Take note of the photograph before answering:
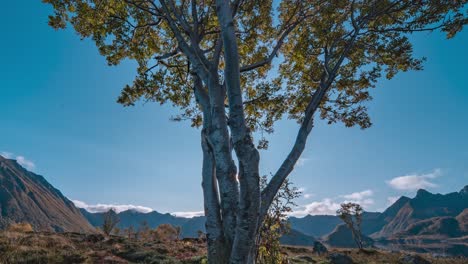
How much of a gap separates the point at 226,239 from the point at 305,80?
22.4ft

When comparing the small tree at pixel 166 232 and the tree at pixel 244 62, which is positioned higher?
the tree at pixel 244 62

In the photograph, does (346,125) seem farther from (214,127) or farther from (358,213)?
(358,213)

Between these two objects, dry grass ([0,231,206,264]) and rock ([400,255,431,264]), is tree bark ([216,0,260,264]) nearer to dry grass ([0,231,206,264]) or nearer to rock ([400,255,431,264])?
dry grass ([0,231,206,264])

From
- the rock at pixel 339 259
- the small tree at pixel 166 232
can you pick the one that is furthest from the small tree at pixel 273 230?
the small tree at pixel 166 232

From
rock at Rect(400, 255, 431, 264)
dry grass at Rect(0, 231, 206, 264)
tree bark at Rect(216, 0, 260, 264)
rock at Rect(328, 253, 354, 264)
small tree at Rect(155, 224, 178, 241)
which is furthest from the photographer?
small tree at Rect(155, 224, 178, 241)

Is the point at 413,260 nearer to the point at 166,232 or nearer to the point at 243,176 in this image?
the point at 243,176

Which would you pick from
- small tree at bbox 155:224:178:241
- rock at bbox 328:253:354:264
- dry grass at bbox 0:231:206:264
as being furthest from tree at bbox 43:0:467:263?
small tree at bbox 155:224:178:241

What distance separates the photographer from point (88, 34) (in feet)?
37.8

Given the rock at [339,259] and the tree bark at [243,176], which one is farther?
the rock at [339,259]

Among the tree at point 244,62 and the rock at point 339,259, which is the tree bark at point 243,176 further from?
the rock at point 339,259

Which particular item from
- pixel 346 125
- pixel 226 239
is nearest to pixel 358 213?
pixel 346 125

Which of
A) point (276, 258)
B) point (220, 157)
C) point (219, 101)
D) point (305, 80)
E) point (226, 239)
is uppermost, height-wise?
point (305, 80)

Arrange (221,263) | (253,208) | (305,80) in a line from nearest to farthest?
1. (253,208)
2. (221,263)
3. (305,80)

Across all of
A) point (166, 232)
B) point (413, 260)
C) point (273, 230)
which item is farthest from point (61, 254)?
point (166, 232)
